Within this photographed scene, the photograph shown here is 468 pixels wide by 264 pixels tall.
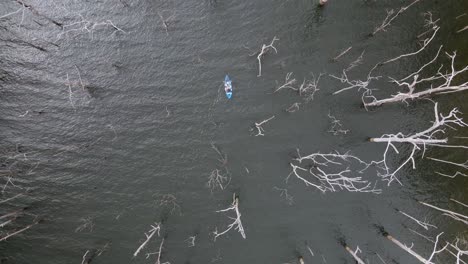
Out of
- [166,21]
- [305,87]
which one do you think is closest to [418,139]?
[305,87]

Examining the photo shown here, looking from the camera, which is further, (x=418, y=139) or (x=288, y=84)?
(x=288, y=84)

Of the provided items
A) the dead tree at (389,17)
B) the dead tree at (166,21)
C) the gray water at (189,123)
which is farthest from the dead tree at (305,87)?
the dead tree at (166,21)

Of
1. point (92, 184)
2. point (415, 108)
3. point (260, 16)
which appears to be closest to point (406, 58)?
point (415, 108)

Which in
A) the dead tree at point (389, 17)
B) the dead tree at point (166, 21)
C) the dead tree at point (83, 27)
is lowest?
the dead tree at point (389, 17)

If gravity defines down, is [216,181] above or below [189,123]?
below

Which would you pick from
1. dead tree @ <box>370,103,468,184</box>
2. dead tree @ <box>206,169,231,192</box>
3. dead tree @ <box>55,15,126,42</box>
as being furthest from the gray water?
dead tree @ <box>370,103,468,184</box>

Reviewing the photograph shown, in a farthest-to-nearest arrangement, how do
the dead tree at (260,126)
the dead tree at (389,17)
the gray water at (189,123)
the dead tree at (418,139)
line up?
the gray water at (189,123) < the dead tree at (260,126) < the dead tree at (389,17) < the dead tree at (418,139)

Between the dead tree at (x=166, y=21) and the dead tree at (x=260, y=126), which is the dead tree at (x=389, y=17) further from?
the dead tree at (x=166, y=21)

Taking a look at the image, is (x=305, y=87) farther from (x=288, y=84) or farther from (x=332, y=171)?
(x=332, y=171)

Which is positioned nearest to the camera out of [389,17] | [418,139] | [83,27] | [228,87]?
[418,139]
